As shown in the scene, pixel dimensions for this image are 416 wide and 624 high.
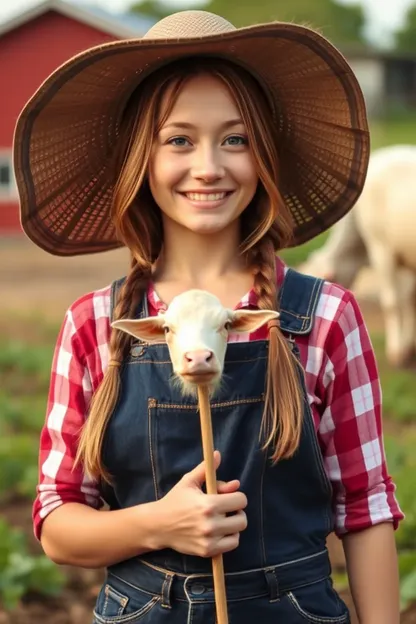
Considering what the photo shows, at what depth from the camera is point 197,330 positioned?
1.57 metres

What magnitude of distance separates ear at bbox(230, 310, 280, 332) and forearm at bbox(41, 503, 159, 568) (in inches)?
13.0

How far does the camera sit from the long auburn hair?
5.84 feet

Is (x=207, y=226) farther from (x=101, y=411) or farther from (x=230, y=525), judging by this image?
(x=230, y=525)

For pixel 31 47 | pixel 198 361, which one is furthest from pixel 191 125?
pixel 31 47

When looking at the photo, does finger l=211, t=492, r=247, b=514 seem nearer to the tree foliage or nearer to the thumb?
the thumb

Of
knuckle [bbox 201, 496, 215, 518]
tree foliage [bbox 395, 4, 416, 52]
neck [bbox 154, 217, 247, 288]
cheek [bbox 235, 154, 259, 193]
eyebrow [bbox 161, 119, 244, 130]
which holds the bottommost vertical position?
knuckle [bbox 201, 496, 215, 518]

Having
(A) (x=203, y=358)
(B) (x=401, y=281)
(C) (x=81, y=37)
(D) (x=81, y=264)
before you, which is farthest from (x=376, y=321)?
(C) (x=81, y=37)

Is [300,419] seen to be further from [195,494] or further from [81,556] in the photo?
[81,556]

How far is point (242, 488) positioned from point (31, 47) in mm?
17351

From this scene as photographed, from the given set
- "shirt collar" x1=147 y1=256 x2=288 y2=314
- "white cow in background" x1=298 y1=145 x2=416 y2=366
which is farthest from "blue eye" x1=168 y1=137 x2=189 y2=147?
"white cow in background" x1=298 y1=145 x2=416 y2=366

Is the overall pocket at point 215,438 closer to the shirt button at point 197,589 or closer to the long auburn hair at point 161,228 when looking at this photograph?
the long auburn hair at point 161,228

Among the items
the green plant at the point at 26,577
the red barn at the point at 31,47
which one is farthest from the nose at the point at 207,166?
the red barn at the point at 31,47

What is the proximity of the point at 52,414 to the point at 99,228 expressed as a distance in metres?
0.40

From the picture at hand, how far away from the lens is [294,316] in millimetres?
1864
